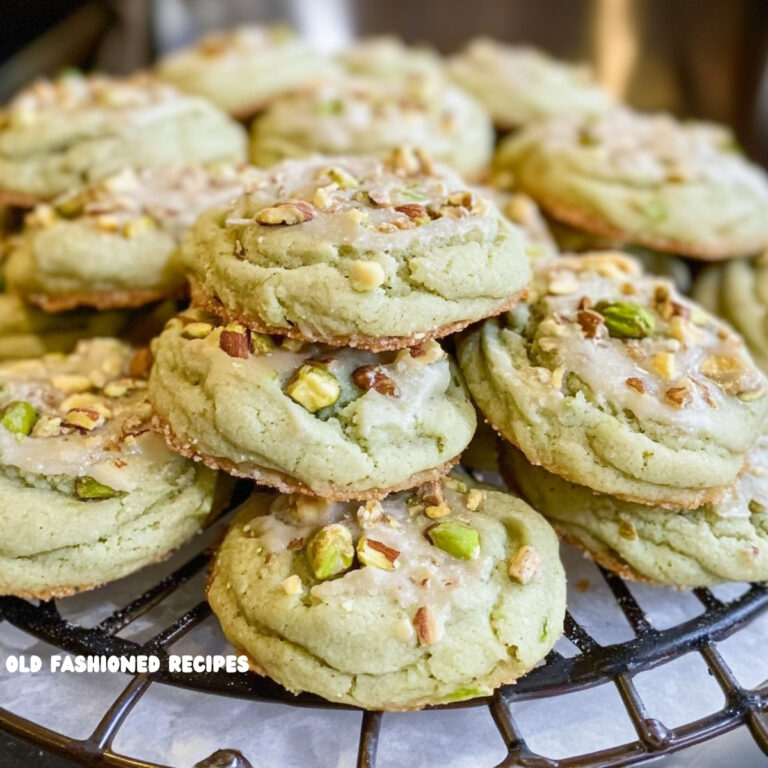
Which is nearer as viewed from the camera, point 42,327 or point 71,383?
point 71,383

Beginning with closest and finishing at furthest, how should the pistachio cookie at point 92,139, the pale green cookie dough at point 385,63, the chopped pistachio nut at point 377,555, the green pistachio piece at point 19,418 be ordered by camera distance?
the chopped pistachio nut at point 377,555 → the green pistachio piece at point 19,418 → the pistachio cookie at point 92,139 → the pale green cookie dough at point 385,63

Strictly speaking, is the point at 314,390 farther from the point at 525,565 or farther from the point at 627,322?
the point at 627,322

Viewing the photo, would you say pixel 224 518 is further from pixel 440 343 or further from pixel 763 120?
pixel 763 120

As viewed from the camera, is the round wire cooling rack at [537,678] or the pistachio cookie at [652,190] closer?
the round wire cooling rack at [537,678]

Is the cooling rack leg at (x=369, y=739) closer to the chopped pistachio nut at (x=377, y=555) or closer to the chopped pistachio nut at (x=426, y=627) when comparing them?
the chopped pistachio nut at (x=426, y=627)

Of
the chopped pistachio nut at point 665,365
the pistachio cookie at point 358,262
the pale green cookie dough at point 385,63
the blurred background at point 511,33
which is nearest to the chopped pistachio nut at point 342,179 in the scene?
the pistachio cookie at point 358,262

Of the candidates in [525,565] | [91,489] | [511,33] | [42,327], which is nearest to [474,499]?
[525,565]

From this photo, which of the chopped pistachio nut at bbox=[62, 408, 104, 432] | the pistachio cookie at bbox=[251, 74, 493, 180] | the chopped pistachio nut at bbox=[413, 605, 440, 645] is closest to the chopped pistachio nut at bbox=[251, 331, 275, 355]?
the chopped pistachio nut at bbox=[62, 408, 104, 432]
